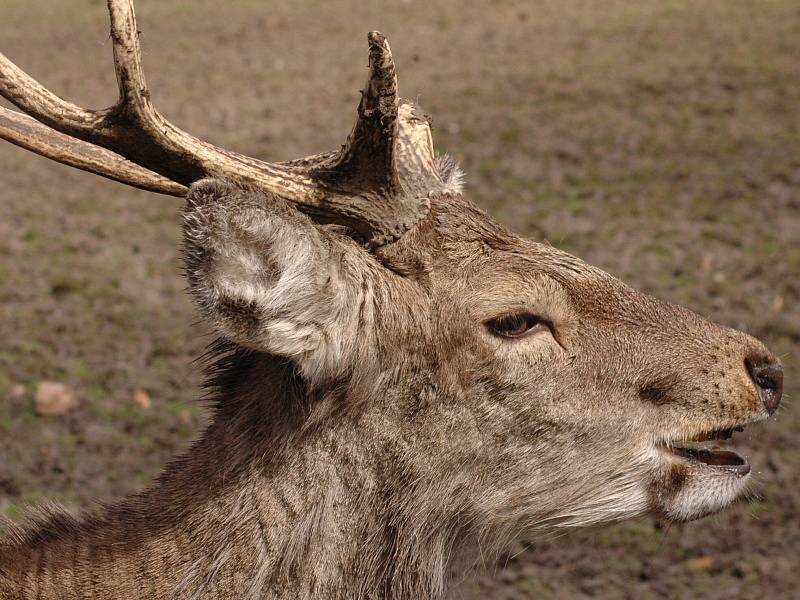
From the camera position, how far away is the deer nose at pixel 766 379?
3.01 meters

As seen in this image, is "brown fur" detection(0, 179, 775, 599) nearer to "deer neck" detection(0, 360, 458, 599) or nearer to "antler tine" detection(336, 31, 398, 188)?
"deer neck" detection(0, 360, 458, 599)

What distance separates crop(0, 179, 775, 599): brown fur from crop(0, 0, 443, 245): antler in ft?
0.34

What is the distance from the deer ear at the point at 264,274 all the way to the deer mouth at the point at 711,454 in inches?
40.0

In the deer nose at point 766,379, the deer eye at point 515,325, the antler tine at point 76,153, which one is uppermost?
the antler tine at point 76,153

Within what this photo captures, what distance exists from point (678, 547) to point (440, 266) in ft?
8.43

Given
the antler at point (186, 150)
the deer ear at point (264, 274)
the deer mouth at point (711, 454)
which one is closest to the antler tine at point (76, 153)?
the antler at point (186, 150)

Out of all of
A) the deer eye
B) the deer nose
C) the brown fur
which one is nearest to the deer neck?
the brown fur

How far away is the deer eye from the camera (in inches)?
114

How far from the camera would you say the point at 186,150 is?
108 inches

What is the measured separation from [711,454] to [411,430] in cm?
90

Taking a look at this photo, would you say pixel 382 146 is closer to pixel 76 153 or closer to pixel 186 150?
pixel 186 150

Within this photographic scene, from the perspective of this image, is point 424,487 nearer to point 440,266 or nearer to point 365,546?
point 365,546

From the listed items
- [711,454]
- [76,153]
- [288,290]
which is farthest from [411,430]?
[76,153]

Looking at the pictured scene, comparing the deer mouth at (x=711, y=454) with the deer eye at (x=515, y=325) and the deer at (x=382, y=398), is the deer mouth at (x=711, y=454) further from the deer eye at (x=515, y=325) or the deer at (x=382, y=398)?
the deer eye at (x=515, y=325)
